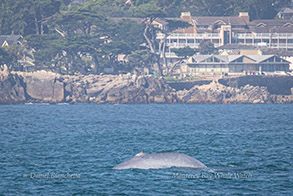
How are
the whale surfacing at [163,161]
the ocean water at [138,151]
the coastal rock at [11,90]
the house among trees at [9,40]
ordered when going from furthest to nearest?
the house among trees at [9,40]
the coastal rock at [11,90]
the whale surfacing at [163,161]
the ocean water at [138,151]

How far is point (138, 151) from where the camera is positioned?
145 ft

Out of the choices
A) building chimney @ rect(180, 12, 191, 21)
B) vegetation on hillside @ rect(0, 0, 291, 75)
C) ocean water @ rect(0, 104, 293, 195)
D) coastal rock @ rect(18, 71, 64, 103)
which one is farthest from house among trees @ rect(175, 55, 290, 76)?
ocean water @ rect(0, 104, 293, 195)

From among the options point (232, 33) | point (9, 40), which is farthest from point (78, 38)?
point (232, 33)

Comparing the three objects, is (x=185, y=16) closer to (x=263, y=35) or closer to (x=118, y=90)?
(x=263, y=35)

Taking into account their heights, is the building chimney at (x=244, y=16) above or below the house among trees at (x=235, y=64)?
above

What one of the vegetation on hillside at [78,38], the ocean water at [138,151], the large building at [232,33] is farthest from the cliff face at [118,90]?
the ocean water at [138,151]

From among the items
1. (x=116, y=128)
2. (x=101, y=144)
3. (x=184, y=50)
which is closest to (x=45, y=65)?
(x=184, y=50)

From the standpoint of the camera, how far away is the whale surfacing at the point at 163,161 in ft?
107

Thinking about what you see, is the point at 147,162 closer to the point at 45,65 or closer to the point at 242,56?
the point at 45,65

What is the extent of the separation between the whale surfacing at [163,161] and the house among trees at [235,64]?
106 m

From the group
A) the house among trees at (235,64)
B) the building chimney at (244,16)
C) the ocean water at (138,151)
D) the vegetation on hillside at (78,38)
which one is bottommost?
the ocean water at (138,151)

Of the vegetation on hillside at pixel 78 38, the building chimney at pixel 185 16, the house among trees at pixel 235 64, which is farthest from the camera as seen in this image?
the building chimney at pixel 185 16

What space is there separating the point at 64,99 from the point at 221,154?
78.0m

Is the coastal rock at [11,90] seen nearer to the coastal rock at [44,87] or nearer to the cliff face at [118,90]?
the cliff face at [118,90]
